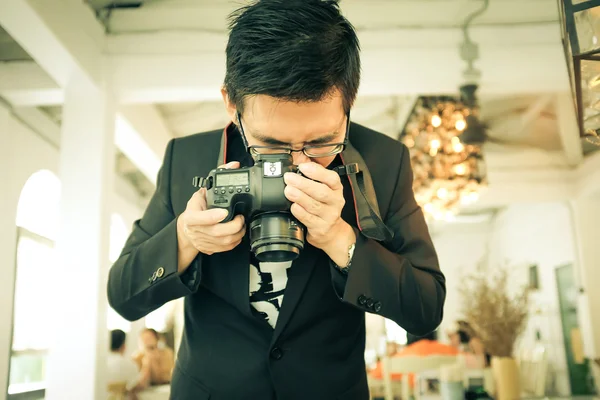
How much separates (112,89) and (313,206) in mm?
3573

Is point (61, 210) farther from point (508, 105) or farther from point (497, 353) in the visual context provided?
point (508, 105)

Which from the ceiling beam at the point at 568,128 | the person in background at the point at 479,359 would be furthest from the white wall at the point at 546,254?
the person in background at the point at 479,359

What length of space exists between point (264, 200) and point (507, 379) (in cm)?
308

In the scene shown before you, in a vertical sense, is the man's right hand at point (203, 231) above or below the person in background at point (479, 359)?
above

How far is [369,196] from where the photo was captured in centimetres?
102

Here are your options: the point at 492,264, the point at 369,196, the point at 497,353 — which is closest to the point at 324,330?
the point at 369,196

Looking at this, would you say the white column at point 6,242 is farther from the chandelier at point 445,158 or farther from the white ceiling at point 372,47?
the chandelier at point 445,158

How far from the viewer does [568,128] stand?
6582mm

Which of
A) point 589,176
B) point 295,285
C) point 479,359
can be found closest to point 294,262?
point 295,285

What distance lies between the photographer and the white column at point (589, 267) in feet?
24.6

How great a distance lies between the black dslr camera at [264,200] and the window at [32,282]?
4244mm

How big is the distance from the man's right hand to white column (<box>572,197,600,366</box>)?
765cm

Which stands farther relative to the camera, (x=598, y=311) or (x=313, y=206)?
(x=598, y=311)

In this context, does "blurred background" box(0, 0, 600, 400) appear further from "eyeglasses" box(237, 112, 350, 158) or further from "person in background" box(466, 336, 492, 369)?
"eyeglasses" box(237, 112, 350, 158)
